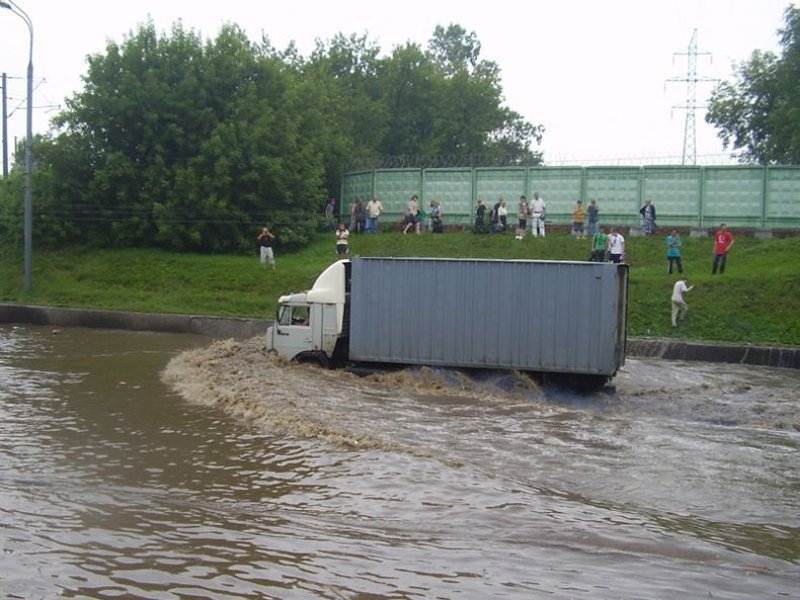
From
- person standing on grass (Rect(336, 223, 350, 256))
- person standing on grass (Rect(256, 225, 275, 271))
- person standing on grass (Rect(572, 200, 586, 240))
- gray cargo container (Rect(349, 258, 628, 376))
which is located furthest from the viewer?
person standing on grass (Rect(256, 225, 275, 271))

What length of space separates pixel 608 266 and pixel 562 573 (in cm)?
917

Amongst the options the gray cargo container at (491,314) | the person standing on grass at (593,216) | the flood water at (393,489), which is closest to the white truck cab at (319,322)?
the gray cargo container at (491,314)

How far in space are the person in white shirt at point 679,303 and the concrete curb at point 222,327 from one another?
1.46m

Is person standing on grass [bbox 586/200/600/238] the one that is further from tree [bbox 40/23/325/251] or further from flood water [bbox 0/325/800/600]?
flood water [bbox 0/325/800/600]

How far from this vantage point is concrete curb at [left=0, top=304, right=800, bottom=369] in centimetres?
2077

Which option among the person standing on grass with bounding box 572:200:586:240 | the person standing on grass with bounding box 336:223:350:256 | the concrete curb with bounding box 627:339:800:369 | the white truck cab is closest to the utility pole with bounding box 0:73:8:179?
the person standing on grass with bounding box 336:223:350:256

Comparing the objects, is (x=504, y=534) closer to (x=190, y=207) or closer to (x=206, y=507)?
(x=206, y=507)

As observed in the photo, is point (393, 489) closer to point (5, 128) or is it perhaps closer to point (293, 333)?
point (293, 333)

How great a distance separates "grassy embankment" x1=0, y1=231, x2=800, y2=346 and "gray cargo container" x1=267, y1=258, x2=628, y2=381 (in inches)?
324

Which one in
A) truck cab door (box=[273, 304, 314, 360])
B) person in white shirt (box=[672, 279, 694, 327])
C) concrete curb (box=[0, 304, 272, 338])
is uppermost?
person in white shirt (box=[672, 279, 694, 327])

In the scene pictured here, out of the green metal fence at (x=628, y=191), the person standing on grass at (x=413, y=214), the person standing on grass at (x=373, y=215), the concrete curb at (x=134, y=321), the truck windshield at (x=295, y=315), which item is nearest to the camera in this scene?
the truck windshield at (x=295, y=315)

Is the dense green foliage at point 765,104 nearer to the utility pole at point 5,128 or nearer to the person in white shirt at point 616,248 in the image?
the person in white shirt at point 616,248

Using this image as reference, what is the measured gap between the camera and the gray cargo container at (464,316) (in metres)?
15.5

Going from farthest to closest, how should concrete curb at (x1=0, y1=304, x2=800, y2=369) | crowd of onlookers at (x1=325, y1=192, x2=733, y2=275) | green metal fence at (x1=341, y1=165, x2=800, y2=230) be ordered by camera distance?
green metal fence at (x1=341, y1=165, x2=800, y2=230)
crowd of onlookers at (x1=325, y1=192, x2=733, y2=275)
concrete curb at (x1=0, y1=304, x2=800, y2=369)
